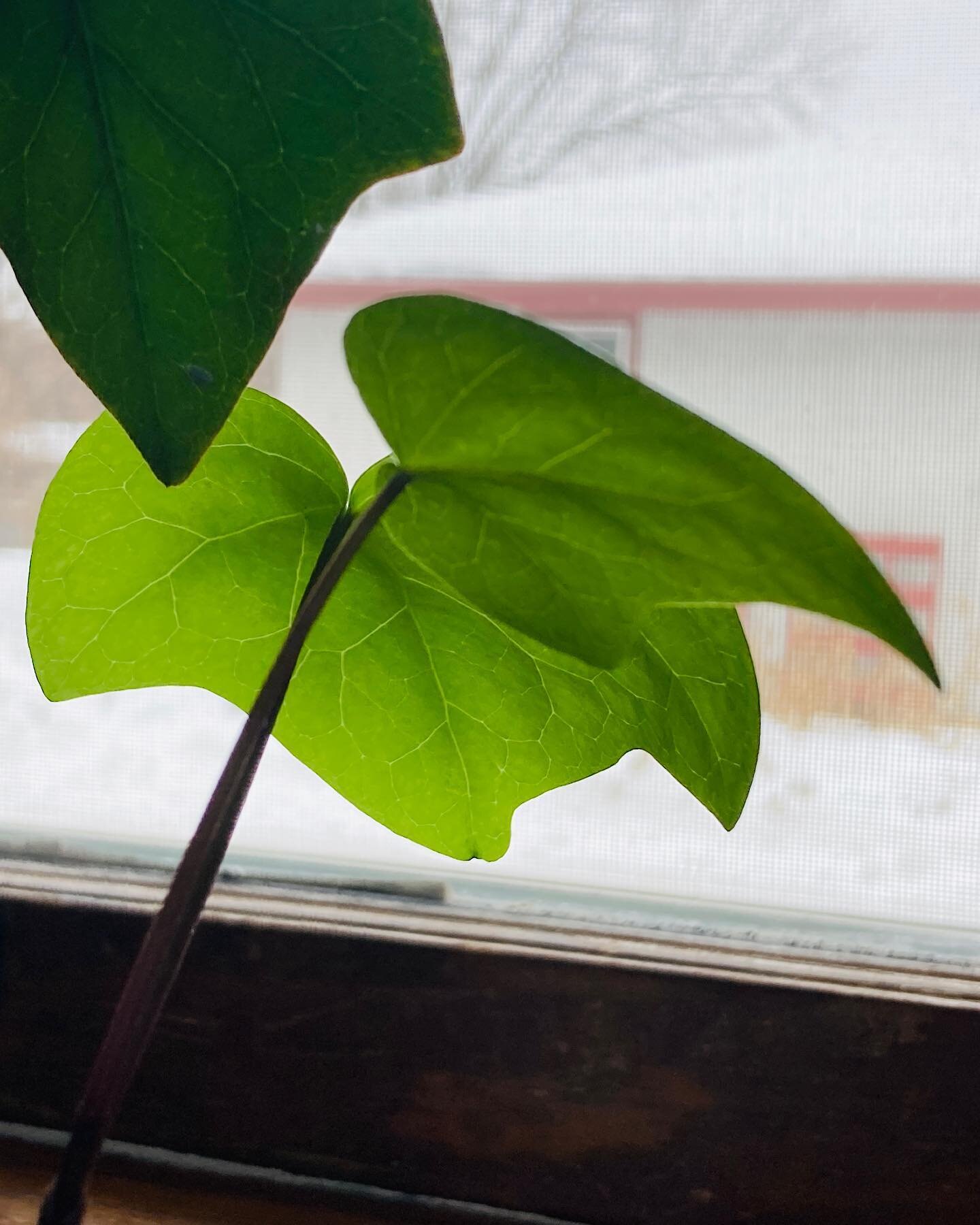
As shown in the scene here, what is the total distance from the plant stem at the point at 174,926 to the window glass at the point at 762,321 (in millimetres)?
303

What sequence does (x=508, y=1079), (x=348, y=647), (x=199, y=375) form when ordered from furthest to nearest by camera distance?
(x=508, y=1079) < (x=348, y=647) < (x=199, y=375)

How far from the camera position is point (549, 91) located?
0.56 meters

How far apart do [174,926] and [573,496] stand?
0.53ft

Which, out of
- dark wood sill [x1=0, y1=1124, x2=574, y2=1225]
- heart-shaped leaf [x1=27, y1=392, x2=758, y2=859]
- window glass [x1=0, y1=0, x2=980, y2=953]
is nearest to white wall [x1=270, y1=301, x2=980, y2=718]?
window glass [x1=0, y1=0, x2=980, y2=953]

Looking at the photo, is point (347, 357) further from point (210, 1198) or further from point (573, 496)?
point (210, 1198)

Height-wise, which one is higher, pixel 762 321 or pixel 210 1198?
pixel 762 321

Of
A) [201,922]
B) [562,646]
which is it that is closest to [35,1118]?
[201,922]

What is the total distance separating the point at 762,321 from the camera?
539 millimetres

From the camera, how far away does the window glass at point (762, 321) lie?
0.52m

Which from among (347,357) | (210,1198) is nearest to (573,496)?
(347,357)

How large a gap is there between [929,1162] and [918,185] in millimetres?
489

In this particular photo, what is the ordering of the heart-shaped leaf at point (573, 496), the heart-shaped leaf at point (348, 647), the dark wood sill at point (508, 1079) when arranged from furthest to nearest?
the dark wood sill at point (508, 1079), the heart-shaped leaf at point (348, 647), the heart-shaped leaf at point (573, 496)

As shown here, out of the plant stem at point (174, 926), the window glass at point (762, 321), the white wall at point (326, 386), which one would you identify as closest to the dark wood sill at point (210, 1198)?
the window glass at point (762, 321)

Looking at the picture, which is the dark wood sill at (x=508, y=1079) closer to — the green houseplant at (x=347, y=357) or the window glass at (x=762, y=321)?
the window glass at (x=762, y=321)
